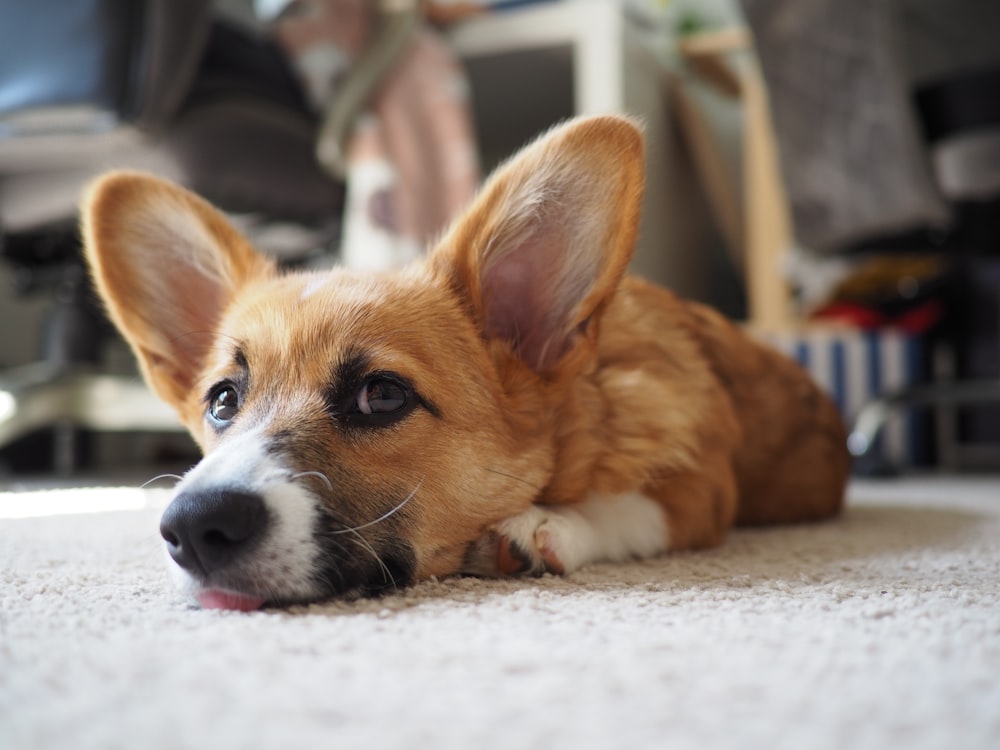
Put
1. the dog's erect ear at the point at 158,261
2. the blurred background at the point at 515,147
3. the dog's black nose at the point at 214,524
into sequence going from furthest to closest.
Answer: the blurred background at the point at 515,147, the dog's erect ear at the point at 158,261, the dog's black nose at the point at 214,524

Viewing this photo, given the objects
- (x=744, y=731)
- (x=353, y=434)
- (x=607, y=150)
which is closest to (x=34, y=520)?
(x=353, y=434)

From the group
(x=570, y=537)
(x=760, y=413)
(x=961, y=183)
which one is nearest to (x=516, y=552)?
(x=570, y=537)

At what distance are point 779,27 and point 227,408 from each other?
188cm

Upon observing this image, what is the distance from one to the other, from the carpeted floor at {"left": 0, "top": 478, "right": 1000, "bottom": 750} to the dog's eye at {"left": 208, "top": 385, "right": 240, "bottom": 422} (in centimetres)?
19

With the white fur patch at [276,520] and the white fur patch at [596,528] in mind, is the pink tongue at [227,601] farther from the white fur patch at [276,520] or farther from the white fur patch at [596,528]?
the white fur patch at [596,528]

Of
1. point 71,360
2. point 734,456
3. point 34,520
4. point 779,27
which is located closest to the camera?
point 734,456

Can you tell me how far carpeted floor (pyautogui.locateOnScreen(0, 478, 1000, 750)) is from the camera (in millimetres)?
501

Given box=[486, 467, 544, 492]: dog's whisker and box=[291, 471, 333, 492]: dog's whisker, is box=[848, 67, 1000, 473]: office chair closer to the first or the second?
box=[486, 467, 544, 492]: dog's whisker

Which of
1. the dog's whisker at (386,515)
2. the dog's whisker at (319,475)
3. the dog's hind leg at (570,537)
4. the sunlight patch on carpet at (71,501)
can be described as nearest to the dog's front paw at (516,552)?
the dog's hind leg at (570,537)

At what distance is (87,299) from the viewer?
249 centimetres

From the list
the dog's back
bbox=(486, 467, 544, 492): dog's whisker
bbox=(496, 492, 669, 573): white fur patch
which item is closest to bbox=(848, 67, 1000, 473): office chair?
A: the dog's back

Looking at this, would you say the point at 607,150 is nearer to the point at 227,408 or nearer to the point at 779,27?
the point at 227,408

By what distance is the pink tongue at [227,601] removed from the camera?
833 millimetres

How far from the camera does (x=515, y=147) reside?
11.5 ft
